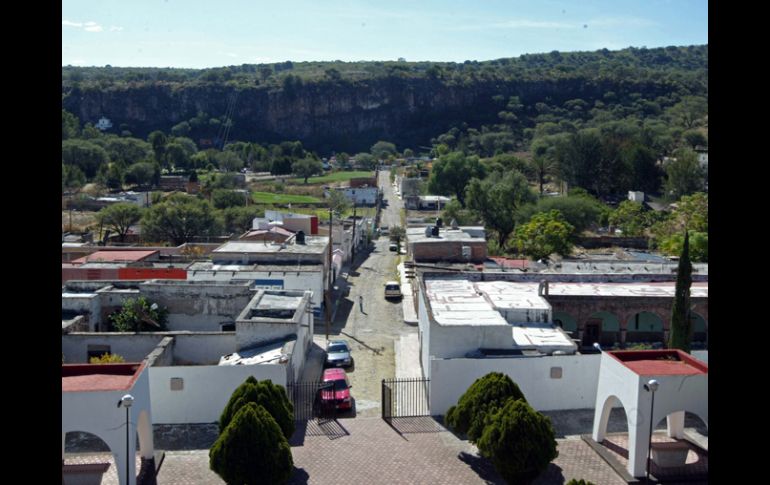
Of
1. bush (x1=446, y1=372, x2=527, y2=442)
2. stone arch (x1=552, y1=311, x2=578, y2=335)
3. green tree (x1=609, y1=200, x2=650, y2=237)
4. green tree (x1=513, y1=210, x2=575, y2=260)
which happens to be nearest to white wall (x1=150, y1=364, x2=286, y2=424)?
bush (x1=446, y1=372, x2=527, y2=442)

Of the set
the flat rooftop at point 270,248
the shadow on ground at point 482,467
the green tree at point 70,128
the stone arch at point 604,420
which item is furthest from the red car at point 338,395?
the green tree at point 70,128

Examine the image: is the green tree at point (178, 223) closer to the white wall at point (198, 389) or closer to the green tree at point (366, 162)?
the white wall at point (198, 389)

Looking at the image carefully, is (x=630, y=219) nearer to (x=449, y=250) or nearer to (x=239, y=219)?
(x=449, y=250)

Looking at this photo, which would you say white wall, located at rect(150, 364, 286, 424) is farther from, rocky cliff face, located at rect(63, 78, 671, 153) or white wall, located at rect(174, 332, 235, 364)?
rocky cliff face, located at rect(63, 78, 671, 153)
